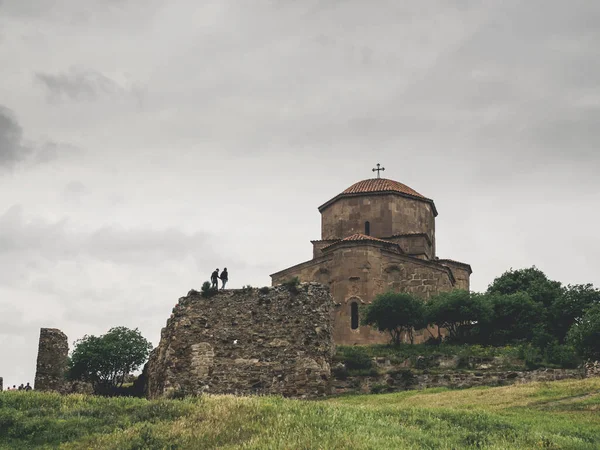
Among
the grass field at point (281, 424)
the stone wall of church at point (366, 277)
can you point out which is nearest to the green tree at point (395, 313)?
the stone wall of church at point (366, 277)

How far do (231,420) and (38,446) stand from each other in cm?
435

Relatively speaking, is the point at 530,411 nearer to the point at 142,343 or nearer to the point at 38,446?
the point at 38,446

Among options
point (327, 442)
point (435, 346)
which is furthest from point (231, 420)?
point (435, 346)

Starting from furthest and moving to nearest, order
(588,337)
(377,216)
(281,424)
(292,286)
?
(377,216), (292,286), (588,337), (281,424)

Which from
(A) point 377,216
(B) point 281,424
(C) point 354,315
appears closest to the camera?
(B) point 281,424

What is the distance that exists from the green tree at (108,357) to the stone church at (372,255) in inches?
380

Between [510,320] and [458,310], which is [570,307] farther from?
[458,310]

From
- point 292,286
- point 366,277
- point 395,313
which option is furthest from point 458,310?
point 292,286

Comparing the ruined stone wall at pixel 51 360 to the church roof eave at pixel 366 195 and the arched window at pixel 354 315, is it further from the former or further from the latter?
the church roof eave at pixel 366 195

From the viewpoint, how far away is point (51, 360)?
32.5 m

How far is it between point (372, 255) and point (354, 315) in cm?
324

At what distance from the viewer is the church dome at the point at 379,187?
4600cm

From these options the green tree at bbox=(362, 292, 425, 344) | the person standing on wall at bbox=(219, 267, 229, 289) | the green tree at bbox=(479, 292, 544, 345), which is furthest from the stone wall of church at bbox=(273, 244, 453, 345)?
the person standing on wall at bbox=(219, 267, 229, 289)

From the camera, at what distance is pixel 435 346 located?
33.6m
